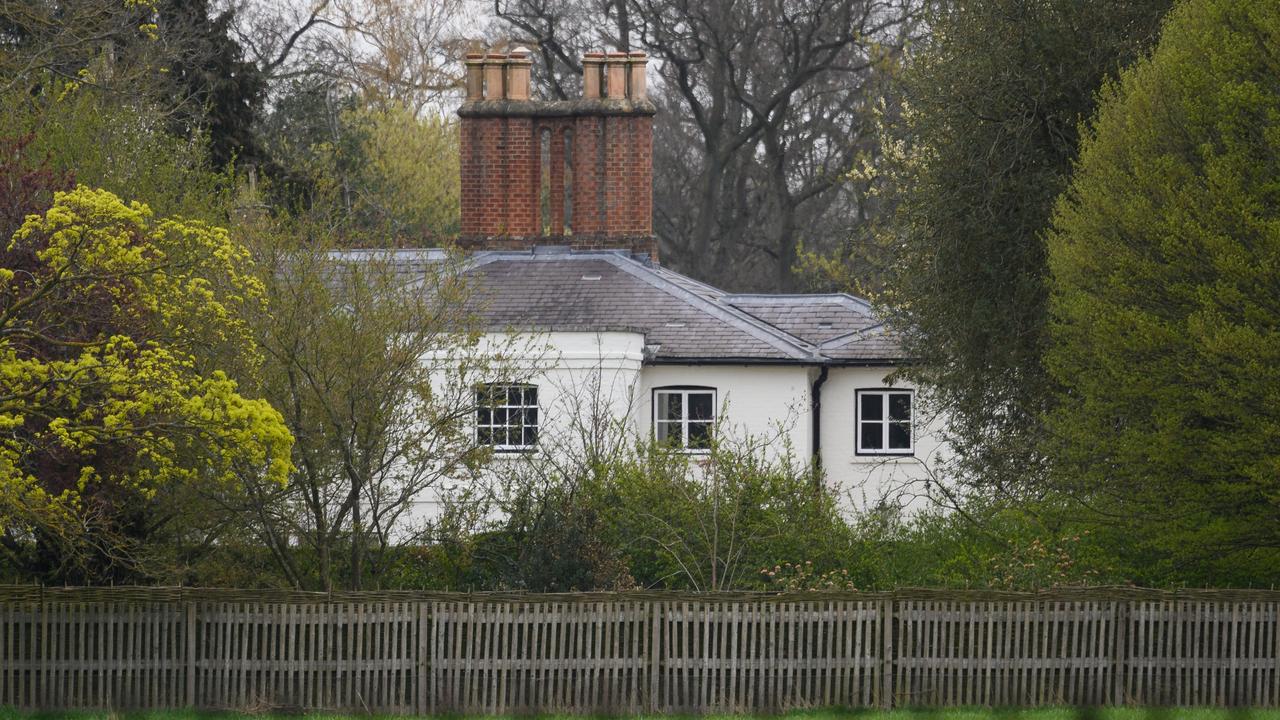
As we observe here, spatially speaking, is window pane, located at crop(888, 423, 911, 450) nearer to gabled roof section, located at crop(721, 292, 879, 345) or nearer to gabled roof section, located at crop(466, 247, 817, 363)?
gabled roof section, located at crop(721, 292, 879, 345)

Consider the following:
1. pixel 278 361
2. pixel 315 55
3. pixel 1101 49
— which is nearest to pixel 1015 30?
pixel 1101 49

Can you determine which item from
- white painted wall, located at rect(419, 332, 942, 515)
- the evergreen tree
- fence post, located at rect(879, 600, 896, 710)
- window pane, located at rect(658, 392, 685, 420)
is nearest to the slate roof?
white painted wall, located at rect(419, 332, 942, 515)

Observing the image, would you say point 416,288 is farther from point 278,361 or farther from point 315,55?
point 315,55

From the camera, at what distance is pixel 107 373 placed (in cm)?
1215

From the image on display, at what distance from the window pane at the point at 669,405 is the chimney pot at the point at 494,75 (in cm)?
657

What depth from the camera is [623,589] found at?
15.8 m

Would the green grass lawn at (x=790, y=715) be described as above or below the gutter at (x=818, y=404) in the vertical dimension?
below

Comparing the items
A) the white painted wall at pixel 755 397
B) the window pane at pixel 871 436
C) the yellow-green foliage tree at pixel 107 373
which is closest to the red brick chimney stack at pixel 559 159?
the white painted wall at pixel 755 397

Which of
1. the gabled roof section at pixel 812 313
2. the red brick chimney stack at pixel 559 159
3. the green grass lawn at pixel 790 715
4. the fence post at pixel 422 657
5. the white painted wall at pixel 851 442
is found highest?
the red brick chimney stack at pixel 559 159

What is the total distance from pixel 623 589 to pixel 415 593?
2.28 m

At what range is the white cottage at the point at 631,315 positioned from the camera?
79.4 feet

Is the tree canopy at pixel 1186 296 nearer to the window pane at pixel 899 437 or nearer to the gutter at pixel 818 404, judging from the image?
the gutter at pixel 818 404

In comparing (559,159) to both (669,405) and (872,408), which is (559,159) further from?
(872,408)

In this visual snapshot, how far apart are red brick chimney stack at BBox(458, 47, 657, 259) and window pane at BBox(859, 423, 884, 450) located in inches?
211
